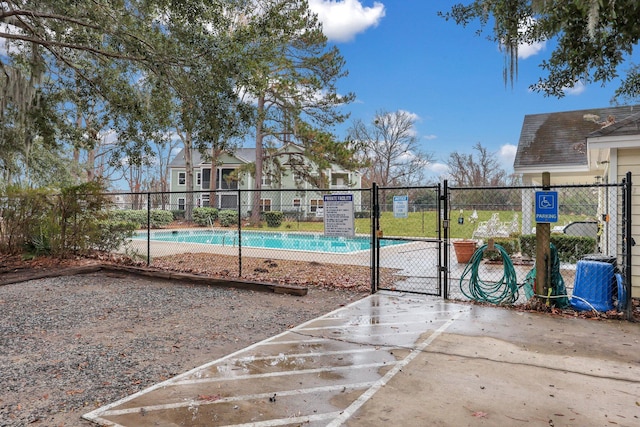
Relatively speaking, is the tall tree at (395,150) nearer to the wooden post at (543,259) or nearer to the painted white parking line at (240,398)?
the wooden post at (543,259)

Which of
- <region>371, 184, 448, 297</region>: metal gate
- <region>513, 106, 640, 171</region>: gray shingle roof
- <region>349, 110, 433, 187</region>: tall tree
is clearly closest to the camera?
<region>371, 184, 448, 297</region>: metal gate

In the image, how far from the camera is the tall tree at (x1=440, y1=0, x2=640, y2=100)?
3.50 meters

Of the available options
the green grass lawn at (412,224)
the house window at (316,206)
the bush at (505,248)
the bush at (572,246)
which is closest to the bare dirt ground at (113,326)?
the house window at (316,206)

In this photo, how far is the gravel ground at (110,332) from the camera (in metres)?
3.04

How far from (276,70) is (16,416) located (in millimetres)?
18986

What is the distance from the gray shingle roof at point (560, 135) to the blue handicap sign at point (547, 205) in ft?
20.7

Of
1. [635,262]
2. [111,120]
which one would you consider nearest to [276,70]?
[111,120]

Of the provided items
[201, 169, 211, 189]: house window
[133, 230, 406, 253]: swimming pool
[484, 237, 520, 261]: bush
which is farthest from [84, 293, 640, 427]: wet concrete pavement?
[201, 169, 211, 189]: house window

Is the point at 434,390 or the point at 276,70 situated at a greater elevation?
the point at 276,70

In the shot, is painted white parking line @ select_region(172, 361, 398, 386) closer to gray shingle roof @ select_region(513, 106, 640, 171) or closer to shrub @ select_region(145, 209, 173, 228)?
gray shingle roof @ select_region(513, 106, 640, 171)

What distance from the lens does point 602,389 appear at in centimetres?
304

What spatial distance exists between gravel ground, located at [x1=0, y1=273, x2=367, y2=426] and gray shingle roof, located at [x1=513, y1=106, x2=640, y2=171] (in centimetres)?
781

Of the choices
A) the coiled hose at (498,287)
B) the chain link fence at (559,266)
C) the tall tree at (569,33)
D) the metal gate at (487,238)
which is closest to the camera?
the tall tree at (569,33)

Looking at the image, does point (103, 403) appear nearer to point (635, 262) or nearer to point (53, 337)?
point (53, 337)
